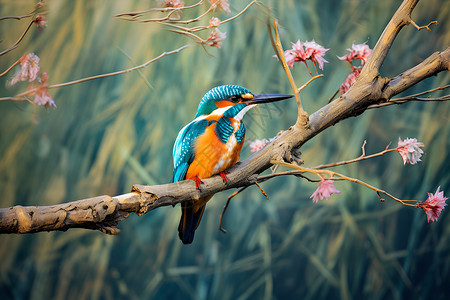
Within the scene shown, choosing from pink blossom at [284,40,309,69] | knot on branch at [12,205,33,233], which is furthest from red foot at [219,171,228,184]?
knot on branch at [12,205,33,233]

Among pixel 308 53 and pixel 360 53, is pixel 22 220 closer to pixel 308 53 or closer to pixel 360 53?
pixel 308 53

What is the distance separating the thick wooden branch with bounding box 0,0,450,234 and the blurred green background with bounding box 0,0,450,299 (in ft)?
1.42

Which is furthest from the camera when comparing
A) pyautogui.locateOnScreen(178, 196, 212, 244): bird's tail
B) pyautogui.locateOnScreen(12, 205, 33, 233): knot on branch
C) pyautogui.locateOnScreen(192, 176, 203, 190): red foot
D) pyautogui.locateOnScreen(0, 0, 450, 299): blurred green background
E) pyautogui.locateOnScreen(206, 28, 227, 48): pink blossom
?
pyautogui.locateOnScreen(0, 0, 450, 299): blurred green background

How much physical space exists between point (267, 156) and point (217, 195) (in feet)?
2.49

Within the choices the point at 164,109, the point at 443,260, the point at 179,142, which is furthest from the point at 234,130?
the point at 443,260

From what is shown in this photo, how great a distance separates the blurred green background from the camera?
1.73 m

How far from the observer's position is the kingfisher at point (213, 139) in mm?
1186

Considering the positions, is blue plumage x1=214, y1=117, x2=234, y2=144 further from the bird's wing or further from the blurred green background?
the blurred green background

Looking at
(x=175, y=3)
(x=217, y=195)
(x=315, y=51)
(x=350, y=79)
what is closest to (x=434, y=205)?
(x=350, y=79)

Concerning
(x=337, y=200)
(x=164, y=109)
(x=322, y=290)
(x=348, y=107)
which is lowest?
(x=322, y=290)

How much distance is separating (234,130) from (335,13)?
1.16m

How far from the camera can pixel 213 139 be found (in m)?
1.19

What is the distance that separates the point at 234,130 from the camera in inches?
47.6

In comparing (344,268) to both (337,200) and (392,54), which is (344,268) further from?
(392,54)
